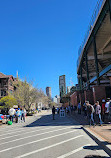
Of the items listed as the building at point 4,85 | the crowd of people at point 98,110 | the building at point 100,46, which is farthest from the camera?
the building at point 4,85

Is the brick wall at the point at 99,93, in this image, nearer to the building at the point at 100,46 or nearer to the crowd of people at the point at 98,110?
the building at the point at 100,46

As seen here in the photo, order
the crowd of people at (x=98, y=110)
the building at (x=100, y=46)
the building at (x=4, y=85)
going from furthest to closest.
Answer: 1. the building at (x=4, y=85)
2. the building at (x=100, y=46)
3. the crowd of people at (x=98, y=110)

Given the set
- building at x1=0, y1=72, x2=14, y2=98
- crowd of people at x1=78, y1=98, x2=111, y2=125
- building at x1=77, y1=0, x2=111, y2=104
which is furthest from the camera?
building at x1=0, y1=72, x2=14, y2=98

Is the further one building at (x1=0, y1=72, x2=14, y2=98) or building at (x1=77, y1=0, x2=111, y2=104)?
building at (x1=0, y1=72, x2=14, y2=98)

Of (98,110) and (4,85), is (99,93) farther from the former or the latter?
(4,85)

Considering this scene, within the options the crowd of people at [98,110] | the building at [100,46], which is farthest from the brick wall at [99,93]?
the crowd of people at [98,110]

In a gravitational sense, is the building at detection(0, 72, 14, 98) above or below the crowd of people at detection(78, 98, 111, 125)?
above

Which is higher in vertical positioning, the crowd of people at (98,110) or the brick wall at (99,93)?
the brick wall at (99,93)

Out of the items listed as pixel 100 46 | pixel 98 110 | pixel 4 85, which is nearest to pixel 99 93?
pixel 98 110

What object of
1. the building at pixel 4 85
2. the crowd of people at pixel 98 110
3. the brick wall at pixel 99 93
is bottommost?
the crowd of people at pixel 98 110

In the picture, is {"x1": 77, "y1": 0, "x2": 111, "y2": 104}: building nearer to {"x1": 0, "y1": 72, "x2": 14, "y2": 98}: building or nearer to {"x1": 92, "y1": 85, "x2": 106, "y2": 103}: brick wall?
{"x1": 92, "y1": 85, "x2": 106, "y2": 103}: brick wall

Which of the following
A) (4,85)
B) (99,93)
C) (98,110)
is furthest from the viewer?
(4,85)

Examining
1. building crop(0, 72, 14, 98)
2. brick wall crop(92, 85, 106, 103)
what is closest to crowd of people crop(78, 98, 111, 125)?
brick wall crop(92, 85, 106, 103)

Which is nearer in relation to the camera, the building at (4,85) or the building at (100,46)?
the building at (100,46)
